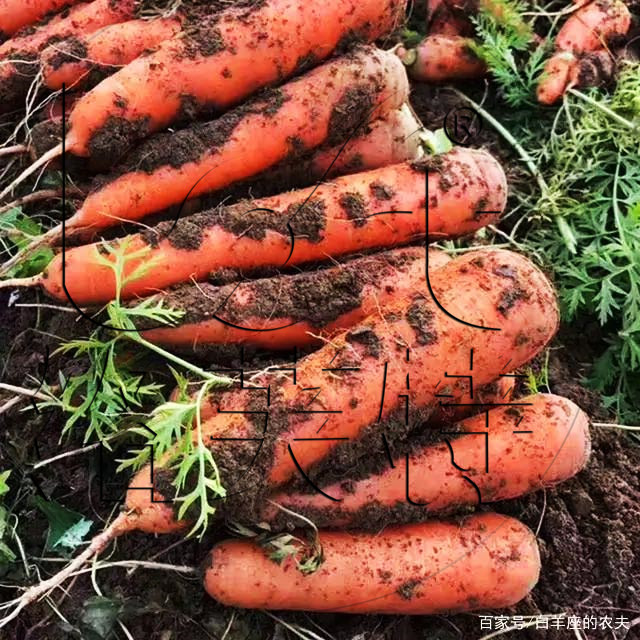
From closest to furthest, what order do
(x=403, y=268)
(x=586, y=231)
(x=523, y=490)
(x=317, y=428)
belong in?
1. (x=317, y=428)
2. (x=523, y=490)
3. (x=403, y=268)
4. (x=586, y=231)

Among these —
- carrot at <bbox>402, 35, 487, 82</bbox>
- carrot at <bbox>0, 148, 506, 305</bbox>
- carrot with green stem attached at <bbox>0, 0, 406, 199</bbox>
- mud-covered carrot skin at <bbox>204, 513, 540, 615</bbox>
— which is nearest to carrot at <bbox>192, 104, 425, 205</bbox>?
carrot at <bbox>0, 148, 506, 305</bbox>

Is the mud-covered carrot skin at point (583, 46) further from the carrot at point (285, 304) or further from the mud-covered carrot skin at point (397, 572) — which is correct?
the mud-covered carrot skin at point (397, 572)

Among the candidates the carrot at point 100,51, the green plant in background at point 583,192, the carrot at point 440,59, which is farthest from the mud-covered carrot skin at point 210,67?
the green plant in background at point 583,192

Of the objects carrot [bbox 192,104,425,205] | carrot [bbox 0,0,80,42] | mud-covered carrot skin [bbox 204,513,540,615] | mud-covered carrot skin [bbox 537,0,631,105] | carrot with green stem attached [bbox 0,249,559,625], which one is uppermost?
carrot [bbox 0,0,80,42]

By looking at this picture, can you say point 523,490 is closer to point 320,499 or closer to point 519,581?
point 519,581

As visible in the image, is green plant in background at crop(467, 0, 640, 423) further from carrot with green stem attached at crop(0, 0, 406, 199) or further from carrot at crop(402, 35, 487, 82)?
carrot with green stem attached at crop(0, 0, 406, 199)

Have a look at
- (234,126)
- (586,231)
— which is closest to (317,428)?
(234,126)

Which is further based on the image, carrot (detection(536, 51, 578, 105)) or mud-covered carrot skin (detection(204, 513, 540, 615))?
carrot (detection(536, 51, 578, 105))
